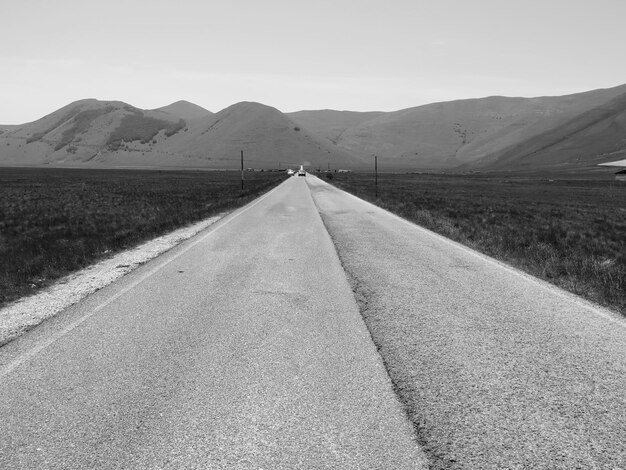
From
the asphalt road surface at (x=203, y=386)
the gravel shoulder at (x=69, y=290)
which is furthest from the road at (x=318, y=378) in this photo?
the gravel shoulder at (x=69, y=290)

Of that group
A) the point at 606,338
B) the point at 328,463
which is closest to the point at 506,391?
the point at 328,463

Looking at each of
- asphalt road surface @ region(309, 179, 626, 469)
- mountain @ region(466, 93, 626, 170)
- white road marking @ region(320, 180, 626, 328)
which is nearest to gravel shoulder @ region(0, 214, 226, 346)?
asphalt road surface @ region(309, 179, 626, 469)

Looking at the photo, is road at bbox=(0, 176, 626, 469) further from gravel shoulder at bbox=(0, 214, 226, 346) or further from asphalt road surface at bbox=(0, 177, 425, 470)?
gravel shoulder at bbox=(0, 214, 226, 346)

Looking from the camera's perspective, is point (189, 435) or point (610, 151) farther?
point (610, 151)

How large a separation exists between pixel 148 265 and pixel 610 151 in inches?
7429

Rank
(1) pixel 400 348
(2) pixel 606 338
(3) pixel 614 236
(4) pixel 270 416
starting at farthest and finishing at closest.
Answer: (3) pixel 614 236, (2) pixel 606 338, (1) pixel 400 348, (4) pixel 270 416

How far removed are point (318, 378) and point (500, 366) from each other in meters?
1.78

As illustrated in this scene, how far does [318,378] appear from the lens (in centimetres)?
443

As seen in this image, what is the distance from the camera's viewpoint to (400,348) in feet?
17.1

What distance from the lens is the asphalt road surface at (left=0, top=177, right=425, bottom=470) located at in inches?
129

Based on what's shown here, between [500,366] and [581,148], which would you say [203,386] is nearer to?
[500,366]

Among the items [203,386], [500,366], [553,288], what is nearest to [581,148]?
[553,288]

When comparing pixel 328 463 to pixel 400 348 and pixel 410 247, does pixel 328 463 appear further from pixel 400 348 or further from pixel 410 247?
pixel 410 247

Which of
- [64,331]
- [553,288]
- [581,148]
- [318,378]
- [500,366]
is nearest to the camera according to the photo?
[318,378]
